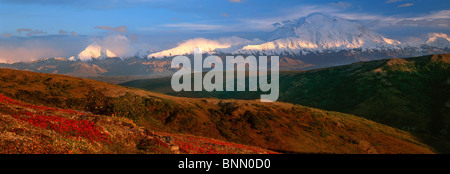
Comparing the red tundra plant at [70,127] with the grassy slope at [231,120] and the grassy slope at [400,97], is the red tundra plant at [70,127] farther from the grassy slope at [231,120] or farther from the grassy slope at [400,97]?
the grassy slope at [400,97]

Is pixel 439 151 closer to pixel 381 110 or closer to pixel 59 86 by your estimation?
pixel 381 110

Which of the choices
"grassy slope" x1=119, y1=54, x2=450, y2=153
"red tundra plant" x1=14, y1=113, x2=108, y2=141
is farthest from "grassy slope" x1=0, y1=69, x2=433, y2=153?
"grassy slope" x1=119, y1=54, x2=450, y2=153

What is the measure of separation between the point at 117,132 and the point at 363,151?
53600mm

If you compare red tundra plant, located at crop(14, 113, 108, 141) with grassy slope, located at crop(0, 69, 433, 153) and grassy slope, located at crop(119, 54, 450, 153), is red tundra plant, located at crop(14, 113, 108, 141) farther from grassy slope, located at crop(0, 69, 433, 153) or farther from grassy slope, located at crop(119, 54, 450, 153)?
grassy slope, located at crop(119, 54, 450, 153)

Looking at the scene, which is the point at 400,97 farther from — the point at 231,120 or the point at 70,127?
the point at 70,127

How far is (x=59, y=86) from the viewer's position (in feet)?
249

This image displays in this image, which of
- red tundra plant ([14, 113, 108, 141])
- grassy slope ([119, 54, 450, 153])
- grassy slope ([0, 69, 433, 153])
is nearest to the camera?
red tundra plant ([14, 113, 108, 141])

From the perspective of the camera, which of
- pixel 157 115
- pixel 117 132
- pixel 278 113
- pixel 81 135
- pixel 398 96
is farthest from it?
pixel 398 96

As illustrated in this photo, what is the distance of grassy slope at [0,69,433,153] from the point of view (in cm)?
6244

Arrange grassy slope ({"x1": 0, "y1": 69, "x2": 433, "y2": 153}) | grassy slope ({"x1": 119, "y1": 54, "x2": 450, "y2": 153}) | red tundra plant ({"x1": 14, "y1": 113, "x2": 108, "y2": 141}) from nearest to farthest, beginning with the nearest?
red tundra plant ({"x1": 14, "y1": 113, "x2": 108, "y2": 141}), grassy slope ({"x1": 0, "y1": 69, "x2": 433, "y2": 153}), grassy slope ({"x1": 119, "y1": 54, "x2": 450, "y2": 153})

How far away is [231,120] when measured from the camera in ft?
233

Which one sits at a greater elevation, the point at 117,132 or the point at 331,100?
the point at 117,132

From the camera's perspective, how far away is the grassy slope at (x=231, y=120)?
62.4 m
